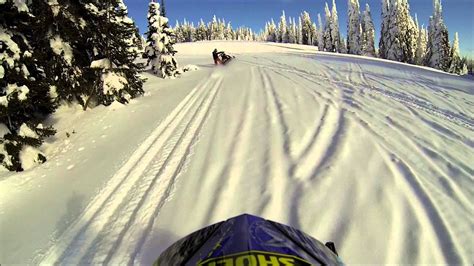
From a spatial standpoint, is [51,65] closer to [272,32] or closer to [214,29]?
[214,29]

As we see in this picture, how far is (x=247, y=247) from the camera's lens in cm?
272

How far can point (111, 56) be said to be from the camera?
15.4m

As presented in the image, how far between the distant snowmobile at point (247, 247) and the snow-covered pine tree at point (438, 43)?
56.6m

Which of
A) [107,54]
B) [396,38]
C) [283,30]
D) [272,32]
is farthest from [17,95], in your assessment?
[272,32]

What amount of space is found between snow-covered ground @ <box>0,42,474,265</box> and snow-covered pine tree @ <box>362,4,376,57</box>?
59.5 meters


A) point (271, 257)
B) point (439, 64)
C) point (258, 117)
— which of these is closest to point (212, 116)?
point (258, 117)

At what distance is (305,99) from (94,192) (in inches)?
314

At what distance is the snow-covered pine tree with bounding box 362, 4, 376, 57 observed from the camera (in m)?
67.3

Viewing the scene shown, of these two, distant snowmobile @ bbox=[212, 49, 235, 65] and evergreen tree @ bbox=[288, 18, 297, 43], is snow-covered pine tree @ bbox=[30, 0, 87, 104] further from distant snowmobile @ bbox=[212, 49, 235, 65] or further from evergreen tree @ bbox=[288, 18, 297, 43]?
evergreen tree @ bbox=[288, 18, 297, 43]

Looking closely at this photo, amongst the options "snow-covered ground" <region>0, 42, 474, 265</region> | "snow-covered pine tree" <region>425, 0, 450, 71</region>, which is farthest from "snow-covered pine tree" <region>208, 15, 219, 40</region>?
"snow-covered ground" <region>0, 42, 474, 265</region>

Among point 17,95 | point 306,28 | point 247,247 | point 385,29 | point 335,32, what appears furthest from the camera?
point 306,28

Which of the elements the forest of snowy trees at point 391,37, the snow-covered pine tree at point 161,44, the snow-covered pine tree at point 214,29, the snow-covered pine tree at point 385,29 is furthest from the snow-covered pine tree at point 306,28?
the snow-covered pine tree at point 161,44

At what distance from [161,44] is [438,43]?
4607 centimetres

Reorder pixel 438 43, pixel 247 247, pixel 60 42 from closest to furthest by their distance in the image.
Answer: pixel 247 247 < pixel 60 42 < pixel 438 43
